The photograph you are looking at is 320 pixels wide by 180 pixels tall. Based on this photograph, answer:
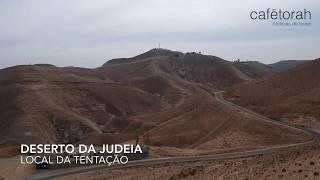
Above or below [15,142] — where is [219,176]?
A: above

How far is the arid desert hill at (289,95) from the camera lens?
90.8 metres

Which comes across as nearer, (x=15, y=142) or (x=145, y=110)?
(x=15, y=142)

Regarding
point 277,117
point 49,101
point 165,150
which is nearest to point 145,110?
point 49,101

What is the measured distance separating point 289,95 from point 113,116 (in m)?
66.5

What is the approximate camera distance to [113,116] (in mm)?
157375

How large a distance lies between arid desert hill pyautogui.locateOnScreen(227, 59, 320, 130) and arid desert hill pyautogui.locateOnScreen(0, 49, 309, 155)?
657 centimetres

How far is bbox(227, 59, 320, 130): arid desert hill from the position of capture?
298ft

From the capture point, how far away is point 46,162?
60.6m

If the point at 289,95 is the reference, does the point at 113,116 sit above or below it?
below

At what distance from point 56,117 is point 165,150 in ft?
233

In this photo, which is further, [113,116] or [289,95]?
[113,116]

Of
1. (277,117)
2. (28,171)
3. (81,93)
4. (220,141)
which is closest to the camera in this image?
(28,171)

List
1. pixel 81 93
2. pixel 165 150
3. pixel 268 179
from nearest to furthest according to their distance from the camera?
pixel 268 179, pixel 165 150, pixel 81 93

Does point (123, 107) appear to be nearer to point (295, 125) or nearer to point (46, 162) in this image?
point (295, 125)
